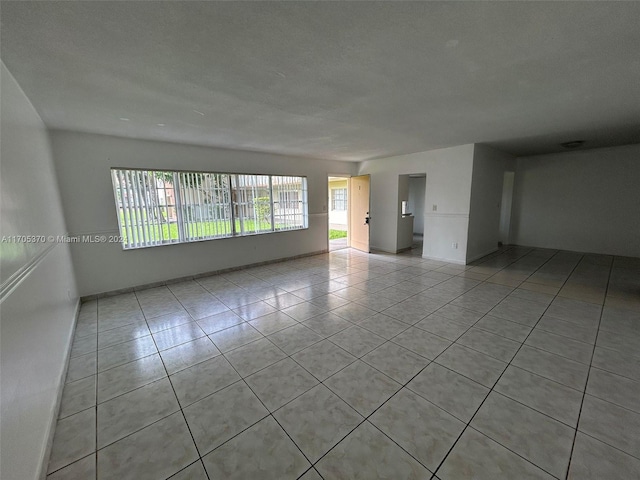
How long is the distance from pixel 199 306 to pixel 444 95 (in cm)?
382

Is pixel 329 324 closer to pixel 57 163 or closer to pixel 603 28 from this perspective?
pixel 603 28

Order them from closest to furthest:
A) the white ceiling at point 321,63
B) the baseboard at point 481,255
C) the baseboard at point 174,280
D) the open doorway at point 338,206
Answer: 1. the white ceiling at point 321,63
2. the baseboard at point 174,280
3. the baseboard at point 481,255
4. the open doorway at point 338,206

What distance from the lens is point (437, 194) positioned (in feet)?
17.9

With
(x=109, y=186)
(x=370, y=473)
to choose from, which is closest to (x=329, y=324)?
(x=370, y=473)

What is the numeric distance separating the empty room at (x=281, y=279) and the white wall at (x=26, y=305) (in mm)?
26

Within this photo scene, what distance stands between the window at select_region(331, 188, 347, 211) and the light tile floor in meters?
6.99

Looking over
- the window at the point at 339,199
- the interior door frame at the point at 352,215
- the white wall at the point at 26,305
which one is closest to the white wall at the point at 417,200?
the window at the point at 339,199

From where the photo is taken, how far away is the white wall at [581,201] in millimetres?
5477

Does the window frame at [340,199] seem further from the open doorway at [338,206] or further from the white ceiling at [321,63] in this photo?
the white ceiling at [321,63]

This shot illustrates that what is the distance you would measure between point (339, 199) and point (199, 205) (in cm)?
665

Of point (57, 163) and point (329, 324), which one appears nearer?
point (329, 324)

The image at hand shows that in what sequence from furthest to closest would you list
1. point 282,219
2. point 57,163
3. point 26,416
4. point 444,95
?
1. point 282,219
2. point 57,163
3. point 444,95
4. point 26,416

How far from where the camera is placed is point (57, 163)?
3410 mm

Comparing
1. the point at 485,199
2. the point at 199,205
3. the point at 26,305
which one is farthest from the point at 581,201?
the point at 26,305
